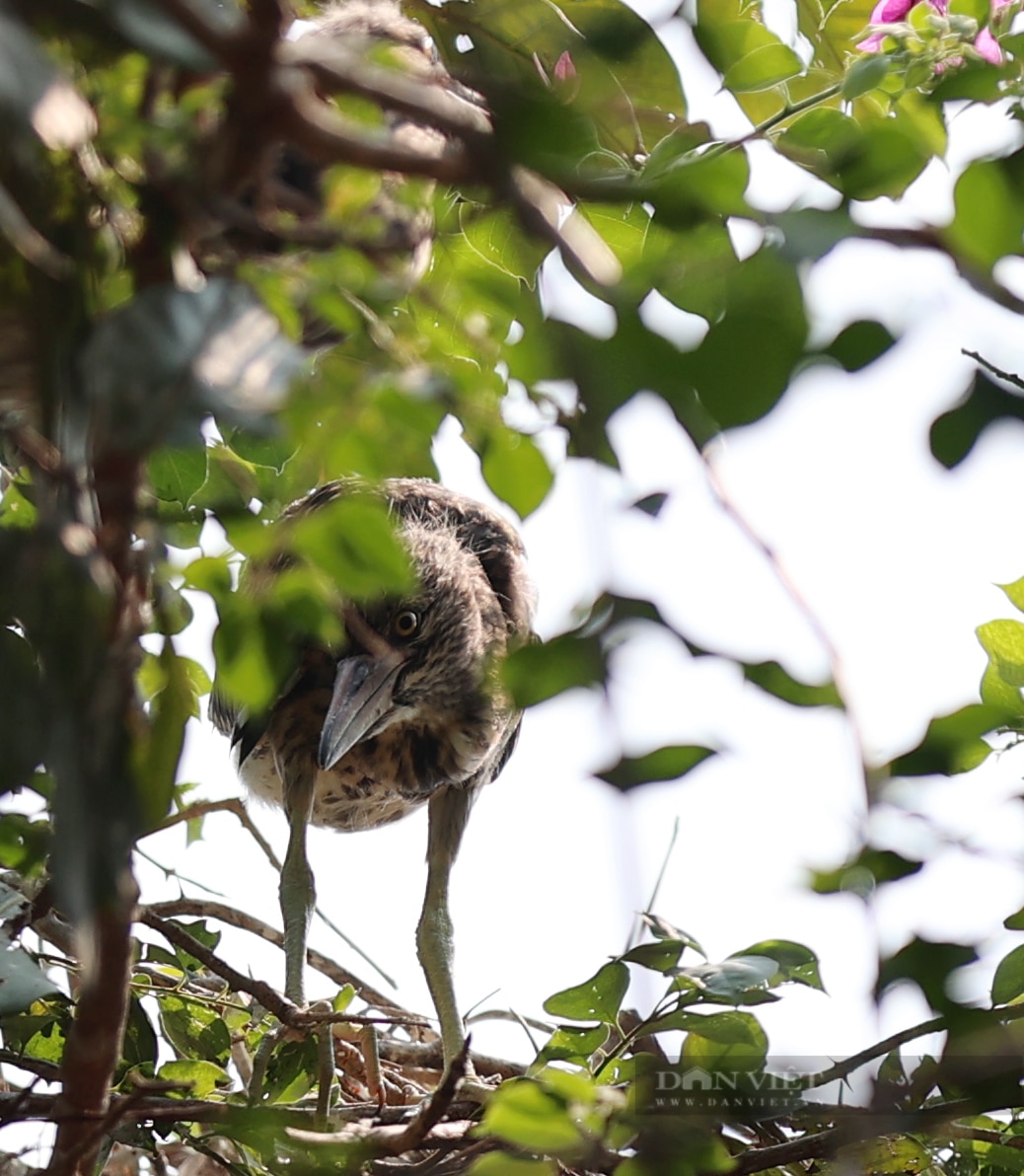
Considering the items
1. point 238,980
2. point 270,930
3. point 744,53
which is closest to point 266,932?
point 270,930

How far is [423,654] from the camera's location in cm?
281

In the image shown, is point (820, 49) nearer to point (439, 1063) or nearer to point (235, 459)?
point (235, 459)

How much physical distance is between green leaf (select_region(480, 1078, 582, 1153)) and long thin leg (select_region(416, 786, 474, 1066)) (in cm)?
185

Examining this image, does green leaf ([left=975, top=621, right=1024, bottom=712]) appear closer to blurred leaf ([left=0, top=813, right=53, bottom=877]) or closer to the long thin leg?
blurred leaf ([left=0, top=813, right=53, bottom=877])

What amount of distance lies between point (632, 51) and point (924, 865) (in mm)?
450

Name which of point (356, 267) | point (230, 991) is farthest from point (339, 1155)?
point (230, 991)

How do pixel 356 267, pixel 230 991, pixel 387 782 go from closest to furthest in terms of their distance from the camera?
pixel 356 267
pixel 230 991
pixel 387 782

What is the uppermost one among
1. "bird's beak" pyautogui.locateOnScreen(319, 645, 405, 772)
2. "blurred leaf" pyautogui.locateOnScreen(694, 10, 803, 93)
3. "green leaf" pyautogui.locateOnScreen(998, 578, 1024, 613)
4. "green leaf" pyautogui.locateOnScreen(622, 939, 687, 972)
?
"bird's beak" pyautogui.locateOnScreen(319, 645, 405, 772)

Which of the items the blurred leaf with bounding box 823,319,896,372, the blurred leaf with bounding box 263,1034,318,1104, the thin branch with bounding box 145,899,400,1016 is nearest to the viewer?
the blurred leaf with bounding box 823,319,896,372

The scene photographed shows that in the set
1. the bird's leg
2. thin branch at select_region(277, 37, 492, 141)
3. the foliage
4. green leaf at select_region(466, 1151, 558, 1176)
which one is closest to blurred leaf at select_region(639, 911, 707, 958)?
the foliage

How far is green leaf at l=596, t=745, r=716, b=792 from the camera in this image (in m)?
0.63

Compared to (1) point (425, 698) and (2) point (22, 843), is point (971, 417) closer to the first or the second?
(2) point (22, 843)

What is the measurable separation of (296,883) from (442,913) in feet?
1.09

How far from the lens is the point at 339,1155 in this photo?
3.34ft
